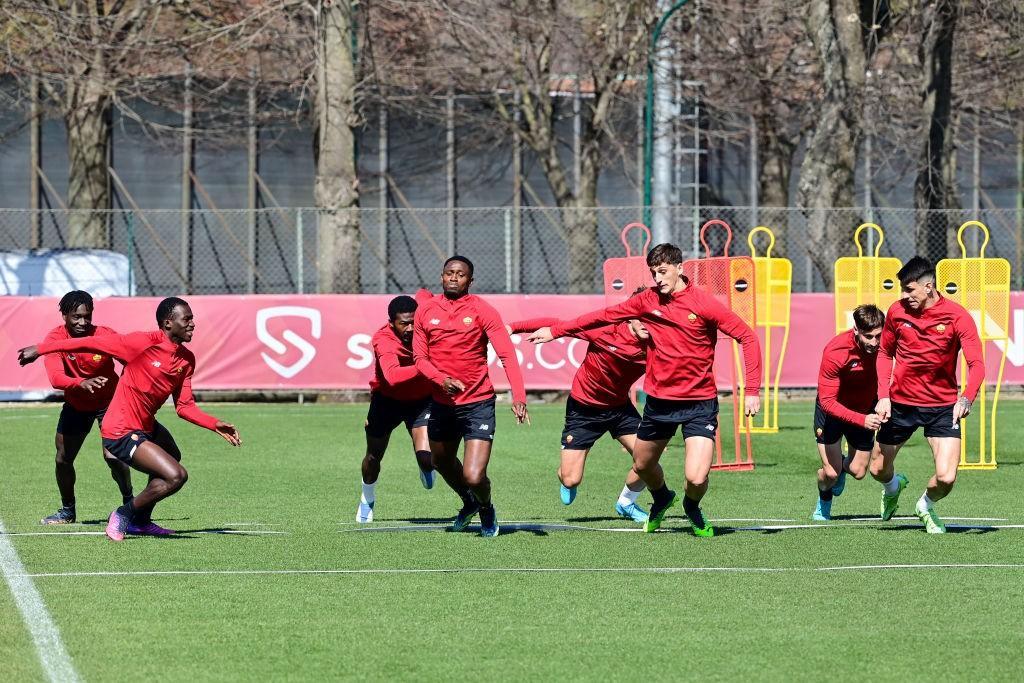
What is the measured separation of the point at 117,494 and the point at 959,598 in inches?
312

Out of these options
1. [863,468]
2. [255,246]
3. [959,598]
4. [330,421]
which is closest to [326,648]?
[959,598]

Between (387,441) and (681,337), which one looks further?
(387,441)

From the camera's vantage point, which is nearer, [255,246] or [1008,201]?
[255,246]

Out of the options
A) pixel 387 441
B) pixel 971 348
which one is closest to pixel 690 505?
pixel 971 348

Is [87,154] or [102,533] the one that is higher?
[87,154]

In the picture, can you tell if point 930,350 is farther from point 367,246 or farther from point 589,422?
point 367,246

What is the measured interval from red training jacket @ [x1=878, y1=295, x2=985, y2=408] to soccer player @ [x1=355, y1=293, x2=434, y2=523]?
11.3 feet

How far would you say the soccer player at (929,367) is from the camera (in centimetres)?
1123

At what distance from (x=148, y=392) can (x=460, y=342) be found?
213 cm

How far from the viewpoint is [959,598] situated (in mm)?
8930

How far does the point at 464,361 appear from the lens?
36.6 ft

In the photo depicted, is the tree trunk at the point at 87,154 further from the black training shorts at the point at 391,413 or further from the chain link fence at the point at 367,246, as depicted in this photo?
the black training shorts at the point at 391,413

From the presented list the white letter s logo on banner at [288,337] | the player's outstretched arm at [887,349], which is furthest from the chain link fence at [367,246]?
the player's outstretched arm at [887,349]

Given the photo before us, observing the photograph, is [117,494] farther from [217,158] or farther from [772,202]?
[772,202]
